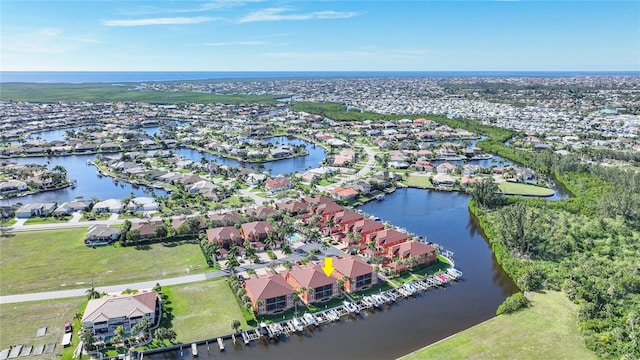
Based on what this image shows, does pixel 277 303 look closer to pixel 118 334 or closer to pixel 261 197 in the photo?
pixel 118 334

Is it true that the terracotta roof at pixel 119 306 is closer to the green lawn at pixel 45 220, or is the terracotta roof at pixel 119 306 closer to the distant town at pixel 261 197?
the distant town at pixel 261 197

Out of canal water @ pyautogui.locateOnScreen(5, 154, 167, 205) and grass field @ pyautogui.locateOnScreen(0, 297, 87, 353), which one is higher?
canal water @ pyautogui.locateOnScreen(5, 154, 167, 205)

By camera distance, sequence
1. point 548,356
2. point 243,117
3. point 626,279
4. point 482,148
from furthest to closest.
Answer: point 243,117 < point 482,148 < point 626,279 < point 548,356

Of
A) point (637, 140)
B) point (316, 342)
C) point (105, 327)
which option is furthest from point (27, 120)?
point (637, 140)

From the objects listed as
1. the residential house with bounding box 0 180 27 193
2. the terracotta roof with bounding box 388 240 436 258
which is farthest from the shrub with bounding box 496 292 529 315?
the residential house with bounding box 0 180 27 193

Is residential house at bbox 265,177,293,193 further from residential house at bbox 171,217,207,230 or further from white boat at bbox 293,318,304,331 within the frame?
white boat at bbox 293,318,304,331

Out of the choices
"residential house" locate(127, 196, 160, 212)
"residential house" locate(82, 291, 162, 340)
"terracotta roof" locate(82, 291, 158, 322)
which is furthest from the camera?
"residential house" locate(127, 196, 160, 212)

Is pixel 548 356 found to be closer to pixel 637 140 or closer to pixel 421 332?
pixel 421 332
